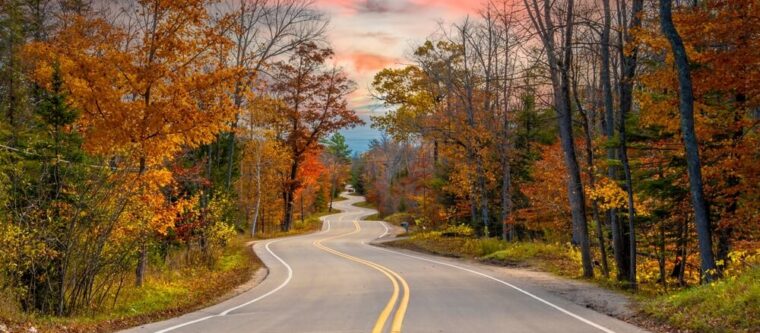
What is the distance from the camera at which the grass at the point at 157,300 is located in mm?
10016

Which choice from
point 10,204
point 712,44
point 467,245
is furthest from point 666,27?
point 467,245

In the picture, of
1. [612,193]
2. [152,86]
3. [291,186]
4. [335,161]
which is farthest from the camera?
[335,161]

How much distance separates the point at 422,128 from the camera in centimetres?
3117

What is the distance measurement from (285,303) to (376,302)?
7.38ft

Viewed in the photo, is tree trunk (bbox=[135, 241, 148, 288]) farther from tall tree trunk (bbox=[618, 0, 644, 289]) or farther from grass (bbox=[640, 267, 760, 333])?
tall tree trunk (bbox=[618, 0, 644, 289])

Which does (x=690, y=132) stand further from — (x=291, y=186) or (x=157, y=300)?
(x=291, y=186)

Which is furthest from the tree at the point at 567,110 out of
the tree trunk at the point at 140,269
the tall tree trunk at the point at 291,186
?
the tall tree trunk at the point at 291,186

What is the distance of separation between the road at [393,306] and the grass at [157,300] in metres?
0.82

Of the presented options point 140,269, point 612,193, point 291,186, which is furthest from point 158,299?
point 291,186

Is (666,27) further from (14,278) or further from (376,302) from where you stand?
(14,278)

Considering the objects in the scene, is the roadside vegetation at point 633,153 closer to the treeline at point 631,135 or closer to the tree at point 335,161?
the treeline at point 631,135

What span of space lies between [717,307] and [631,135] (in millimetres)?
7752

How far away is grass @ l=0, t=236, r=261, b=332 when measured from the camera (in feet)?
32.9

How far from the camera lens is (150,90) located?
13797 millimetres
